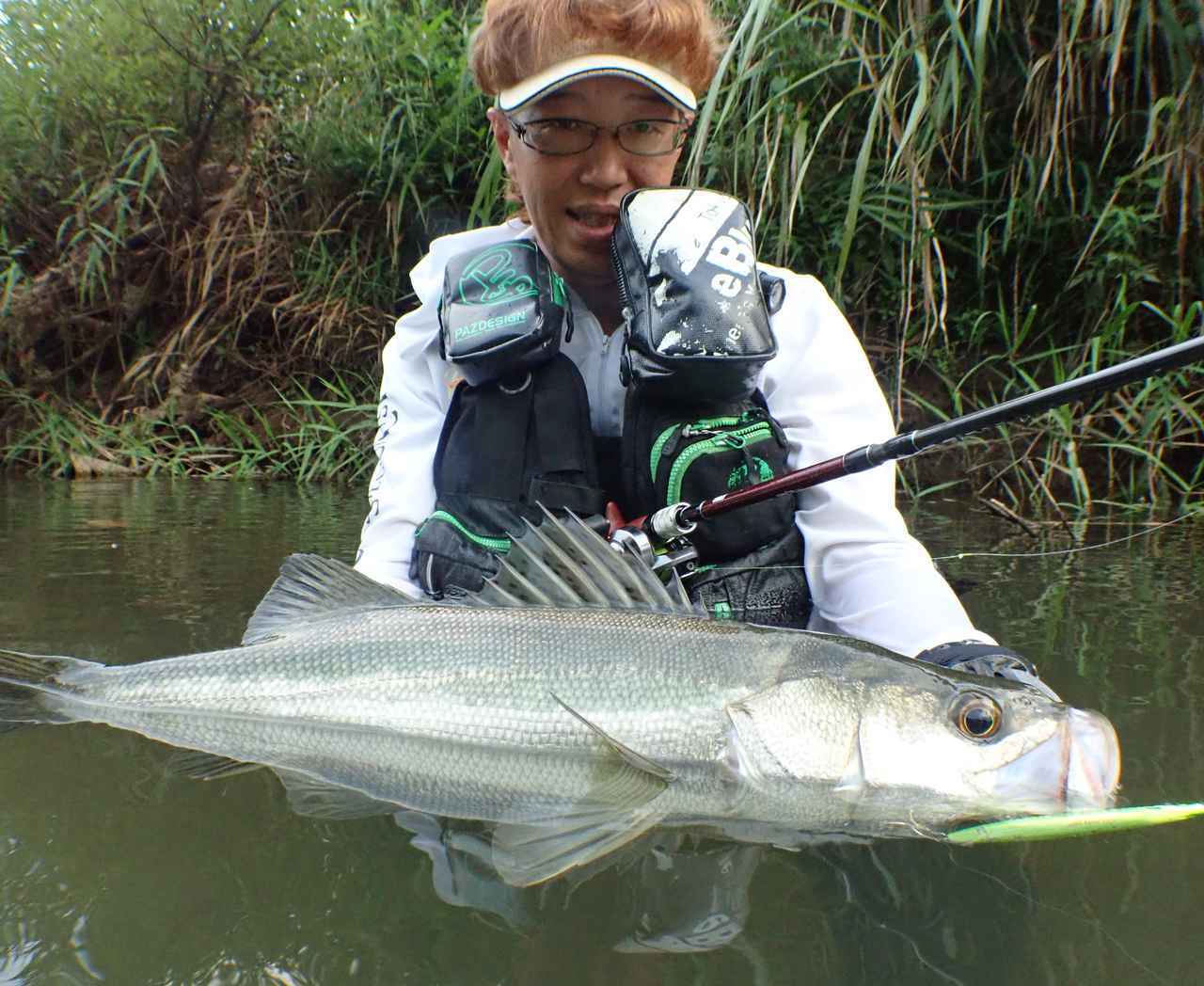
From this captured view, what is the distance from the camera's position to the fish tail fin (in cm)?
188

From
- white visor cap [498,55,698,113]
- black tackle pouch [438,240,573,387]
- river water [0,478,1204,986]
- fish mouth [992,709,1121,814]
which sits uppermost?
white visor cap [498,55,698,113]

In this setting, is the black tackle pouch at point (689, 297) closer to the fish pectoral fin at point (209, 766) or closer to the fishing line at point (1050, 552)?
the fish pectoral fin at point (209, 766)

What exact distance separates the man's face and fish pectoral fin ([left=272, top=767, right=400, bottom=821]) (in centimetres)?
161

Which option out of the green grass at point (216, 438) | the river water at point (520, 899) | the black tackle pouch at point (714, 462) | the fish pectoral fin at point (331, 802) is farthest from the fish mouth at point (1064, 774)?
the green grass at point (216, 438)

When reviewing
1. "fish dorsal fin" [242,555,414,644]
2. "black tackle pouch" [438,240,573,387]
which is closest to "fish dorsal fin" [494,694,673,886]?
"fish dorsal fin" [242,555,414,644]

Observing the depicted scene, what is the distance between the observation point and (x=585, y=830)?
4.87 ft

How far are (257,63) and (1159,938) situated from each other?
7.34 m

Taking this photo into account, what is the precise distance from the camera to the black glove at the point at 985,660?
1745 mm

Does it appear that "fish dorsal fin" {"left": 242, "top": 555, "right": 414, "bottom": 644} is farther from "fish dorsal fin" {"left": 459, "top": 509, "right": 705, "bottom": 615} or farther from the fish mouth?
the fish mouth

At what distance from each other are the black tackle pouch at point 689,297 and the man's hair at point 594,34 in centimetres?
34

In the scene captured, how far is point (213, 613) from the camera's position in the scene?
3.01 meters

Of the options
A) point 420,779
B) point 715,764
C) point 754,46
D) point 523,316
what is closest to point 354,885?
point 420,779

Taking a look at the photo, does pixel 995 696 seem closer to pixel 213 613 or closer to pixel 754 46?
pixel 213 613

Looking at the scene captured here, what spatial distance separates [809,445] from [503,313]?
0.84 m
